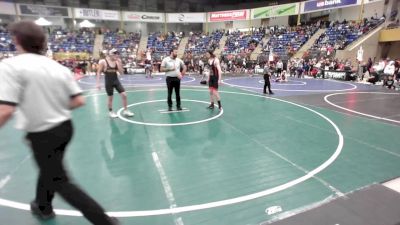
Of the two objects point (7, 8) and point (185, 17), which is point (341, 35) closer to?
point (185, 17)

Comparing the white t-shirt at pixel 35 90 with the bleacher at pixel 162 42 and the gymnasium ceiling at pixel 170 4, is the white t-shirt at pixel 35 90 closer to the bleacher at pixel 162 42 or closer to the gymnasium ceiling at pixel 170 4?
the bleacher at pixel 162 42

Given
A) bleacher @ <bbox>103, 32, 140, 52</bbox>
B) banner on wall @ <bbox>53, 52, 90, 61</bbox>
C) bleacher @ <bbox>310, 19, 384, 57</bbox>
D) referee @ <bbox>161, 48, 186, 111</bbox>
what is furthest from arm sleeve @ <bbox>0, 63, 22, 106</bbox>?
bleacher @ <bbox>103, 32, 140, 52</bbox>

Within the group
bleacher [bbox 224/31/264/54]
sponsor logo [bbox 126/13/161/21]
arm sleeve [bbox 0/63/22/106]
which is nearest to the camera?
arm sleeve [bbox 0/63/22/106]

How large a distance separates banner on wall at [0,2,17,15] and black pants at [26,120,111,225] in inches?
1418

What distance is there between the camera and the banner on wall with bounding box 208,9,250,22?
1406 inches

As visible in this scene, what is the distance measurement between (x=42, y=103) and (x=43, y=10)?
122 ft

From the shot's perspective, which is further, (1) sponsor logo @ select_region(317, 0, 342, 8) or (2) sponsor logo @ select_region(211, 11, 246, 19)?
(2) sponsor logo @ select_region(211, 11, 246, 19)

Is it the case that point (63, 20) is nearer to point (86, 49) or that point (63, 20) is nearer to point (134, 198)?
point (86, 49)

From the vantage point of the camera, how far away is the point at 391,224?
9.50ft

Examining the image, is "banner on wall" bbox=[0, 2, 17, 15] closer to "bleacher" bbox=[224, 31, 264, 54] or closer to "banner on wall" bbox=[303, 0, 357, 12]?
"bleacher" bbox=[224, 31, 264, 54]

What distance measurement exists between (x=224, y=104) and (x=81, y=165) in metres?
5.92

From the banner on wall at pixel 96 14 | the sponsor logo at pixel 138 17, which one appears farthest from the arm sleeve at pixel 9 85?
the sponsor logo at pixel 138 17

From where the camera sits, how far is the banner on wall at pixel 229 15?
35703mm

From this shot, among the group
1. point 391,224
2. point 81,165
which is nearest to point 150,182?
point 81,165
